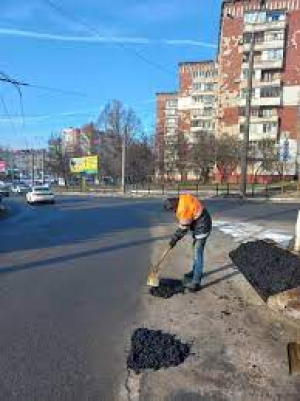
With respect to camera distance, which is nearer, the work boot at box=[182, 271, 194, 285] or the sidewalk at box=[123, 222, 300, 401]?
the sidewalk at box=[123, 222, 300, 401]

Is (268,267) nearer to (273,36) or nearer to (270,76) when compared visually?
(270,76)

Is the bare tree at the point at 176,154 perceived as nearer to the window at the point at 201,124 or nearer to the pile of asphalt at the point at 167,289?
the window at the point at 201,124

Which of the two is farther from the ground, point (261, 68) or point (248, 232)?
point (261, 68)

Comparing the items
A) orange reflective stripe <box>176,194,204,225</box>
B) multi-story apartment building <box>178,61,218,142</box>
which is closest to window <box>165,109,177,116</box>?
multi-story apartment building <box>178,61,218,142</box>

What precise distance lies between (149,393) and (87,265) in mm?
6318

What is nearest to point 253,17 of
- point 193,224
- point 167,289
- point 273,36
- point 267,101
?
point 273,36

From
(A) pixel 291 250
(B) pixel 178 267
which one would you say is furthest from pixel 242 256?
(B) pixel 178 267

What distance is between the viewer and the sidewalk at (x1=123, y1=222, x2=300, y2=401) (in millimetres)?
4512

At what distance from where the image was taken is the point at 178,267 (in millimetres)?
10273

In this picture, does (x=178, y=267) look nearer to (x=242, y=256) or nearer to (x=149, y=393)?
(x=242, y=256)

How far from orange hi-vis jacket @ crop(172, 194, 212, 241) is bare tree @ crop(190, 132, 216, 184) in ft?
191

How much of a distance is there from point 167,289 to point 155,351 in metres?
2.82

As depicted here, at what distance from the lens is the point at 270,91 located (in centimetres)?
7300

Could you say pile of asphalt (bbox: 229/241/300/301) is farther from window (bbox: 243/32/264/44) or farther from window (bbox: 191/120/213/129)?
window (bbox: 191/120/213/129)
